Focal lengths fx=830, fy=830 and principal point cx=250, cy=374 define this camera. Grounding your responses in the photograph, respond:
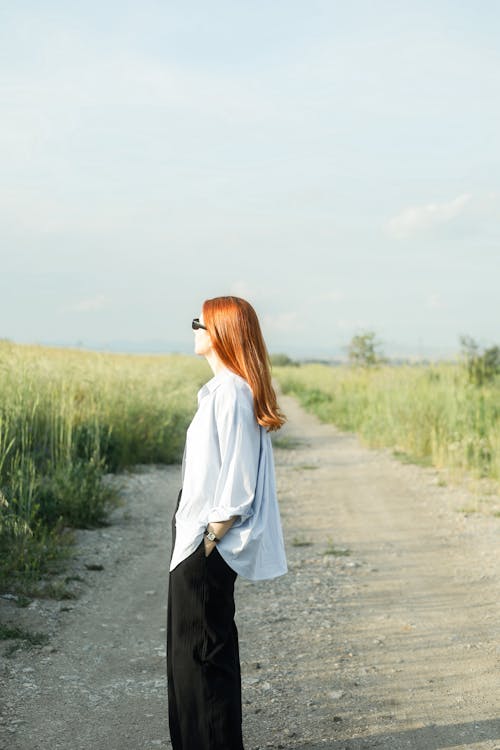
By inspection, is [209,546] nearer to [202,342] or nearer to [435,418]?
[202,342]

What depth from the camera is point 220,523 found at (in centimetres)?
314

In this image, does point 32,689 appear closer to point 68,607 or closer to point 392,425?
point 68,607

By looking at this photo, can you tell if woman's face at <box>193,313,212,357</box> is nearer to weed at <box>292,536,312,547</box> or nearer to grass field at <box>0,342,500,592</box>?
grass field at <box>0,342,500,592</box>

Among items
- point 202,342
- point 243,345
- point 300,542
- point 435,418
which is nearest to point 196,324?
point 202,342

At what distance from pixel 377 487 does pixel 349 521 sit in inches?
95.2

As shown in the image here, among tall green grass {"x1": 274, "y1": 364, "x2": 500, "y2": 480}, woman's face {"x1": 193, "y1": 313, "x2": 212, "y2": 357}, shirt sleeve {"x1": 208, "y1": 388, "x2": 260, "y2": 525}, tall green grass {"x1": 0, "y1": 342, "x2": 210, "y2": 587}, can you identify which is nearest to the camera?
shirt sleeve {"x1": 208, "y1": 388, "x2": 260, "y2": 525}

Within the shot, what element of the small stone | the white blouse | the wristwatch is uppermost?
the white blouse

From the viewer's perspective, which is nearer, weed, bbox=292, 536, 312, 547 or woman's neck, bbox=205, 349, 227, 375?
woman's neck, bbox=205, 349, 227, 375

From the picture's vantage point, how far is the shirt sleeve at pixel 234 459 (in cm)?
313

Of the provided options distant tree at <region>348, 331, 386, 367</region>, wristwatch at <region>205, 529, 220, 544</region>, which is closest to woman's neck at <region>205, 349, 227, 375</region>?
wristwatch at <region>205, 529, 220, 544</region>

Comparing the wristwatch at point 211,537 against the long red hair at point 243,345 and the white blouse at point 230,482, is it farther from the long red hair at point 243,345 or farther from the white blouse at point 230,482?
the long red hair at point 243,345

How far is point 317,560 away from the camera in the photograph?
7.59 m

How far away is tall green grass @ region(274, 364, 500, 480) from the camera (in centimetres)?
1288

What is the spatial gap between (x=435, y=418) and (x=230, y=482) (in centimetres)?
1250
